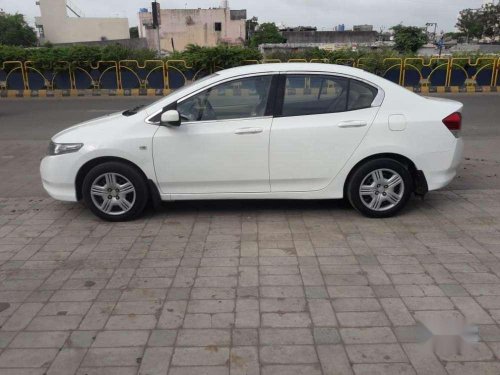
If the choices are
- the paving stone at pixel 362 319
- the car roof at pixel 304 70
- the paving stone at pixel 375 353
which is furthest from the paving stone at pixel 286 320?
the car roof at pixel 304 70

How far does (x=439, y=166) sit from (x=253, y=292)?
8.13 feet

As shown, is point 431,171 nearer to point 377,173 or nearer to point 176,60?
point 377,173

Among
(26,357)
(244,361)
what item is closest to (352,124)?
(244,361)

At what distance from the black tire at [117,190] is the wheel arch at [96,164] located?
0.09 ft

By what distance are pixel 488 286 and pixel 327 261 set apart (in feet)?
3.89

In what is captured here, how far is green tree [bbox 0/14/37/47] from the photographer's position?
79250 mm

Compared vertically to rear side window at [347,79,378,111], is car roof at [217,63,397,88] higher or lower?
higher

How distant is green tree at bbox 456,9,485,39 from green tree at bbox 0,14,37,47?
7925 cm

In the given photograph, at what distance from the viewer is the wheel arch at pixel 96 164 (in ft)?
15.8

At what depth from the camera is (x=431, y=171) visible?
16.0 ft

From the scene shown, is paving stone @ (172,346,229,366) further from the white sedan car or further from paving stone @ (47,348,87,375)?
the white sedan car

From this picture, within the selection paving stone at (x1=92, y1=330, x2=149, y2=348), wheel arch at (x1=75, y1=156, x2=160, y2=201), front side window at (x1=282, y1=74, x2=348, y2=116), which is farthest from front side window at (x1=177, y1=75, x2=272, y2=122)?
paving stone at (x1=92, y1=330, x2=149, y2=348)

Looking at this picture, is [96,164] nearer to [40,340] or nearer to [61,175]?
→ [61,175]

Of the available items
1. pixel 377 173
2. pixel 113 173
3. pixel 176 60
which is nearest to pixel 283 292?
pixel 377 173
